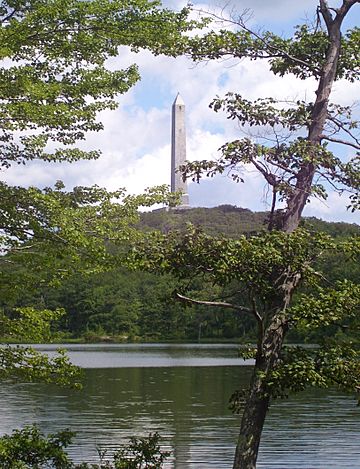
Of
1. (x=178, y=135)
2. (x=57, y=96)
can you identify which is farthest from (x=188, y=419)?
(x=178, y=135)

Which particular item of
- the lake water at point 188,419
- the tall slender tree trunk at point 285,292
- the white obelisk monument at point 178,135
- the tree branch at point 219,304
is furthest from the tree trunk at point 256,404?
the white obelisk monument at point 178,135

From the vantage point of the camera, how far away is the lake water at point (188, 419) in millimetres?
19359

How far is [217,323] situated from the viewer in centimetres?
11744

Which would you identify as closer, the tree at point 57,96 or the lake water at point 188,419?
the tree at point 57,96

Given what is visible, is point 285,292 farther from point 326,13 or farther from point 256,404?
point 326,13

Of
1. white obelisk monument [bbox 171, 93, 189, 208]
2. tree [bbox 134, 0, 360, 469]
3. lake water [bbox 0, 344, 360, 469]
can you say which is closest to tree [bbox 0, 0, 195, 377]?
tree [bbox 134, 0, 360, 469]

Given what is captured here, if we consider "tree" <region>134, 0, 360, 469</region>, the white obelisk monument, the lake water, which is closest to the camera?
"tree" <region>134, 0, 360, 469</region>

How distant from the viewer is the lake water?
19.4 m

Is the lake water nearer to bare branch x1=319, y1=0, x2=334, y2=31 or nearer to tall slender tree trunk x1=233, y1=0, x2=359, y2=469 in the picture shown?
tall slender tree trunk x1=233, y1=0, x2=359, y2=469

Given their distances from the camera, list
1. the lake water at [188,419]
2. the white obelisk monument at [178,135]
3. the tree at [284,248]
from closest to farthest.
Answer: the tree at [284,248] < the lake water at [188,419] < the white obelisk monument at [178,135]

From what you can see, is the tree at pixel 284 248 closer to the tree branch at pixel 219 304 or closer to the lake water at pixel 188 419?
the tree branch at pixel 219 304

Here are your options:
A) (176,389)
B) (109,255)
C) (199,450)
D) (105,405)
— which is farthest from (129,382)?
(109,255)

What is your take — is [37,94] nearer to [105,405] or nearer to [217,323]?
[105,405]

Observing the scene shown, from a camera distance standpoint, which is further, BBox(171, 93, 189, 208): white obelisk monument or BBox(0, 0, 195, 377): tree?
BBox(171, 93, 189, 208): white obelisk monument
